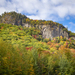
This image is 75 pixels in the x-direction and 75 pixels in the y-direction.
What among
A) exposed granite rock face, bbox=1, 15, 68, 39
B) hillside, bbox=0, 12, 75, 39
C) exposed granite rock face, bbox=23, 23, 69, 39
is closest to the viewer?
exposed granite rock face, bbox=23, 23, 69, 39

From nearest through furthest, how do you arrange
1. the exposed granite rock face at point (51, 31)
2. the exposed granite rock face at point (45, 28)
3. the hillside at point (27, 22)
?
the exposed granite rock face at point (51, 31) → the exposed granite rock face at point (45, 28) → the hillside at point (27, 22)

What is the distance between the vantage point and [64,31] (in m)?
88.6

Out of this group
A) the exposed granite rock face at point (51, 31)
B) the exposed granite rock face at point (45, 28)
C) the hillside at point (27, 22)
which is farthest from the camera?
the hillside at point (27, 22)

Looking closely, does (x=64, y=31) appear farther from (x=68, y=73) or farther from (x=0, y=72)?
(x=0, y=72)

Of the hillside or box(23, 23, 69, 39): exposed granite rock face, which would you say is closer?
box(23, 23, 69, 39): exposed granite rock face

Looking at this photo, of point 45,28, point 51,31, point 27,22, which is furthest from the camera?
point 27,22

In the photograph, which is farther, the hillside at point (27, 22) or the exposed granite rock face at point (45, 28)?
the hillside at point (27, 22)

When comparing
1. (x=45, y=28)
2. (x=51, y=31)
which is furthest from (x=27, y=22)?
(x=51, y=31)

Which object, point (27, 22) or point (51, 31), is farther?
point (27, 22)

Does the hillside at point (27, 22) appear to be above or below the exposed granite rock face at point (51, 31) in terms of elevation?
above

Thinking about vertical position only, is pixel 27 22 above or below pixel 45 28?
above

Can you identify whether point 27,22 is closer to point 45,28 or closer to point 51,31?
point 45,28

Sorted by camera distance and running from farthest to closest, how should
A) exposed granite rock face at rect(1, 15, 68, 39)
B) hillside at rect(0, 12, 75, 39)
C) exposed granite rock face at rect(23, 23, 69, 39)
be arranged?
hillside at rect(0, 12, 75, 39)
exposed granite rock face at rect(1, 15, 68, 39)
exposed granite rock face at rect(23, 23, 69, 39)

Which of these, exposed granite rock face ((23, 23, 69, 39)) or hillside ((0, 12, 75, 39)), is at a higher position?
hillside ((0, 12, 75, 39))
